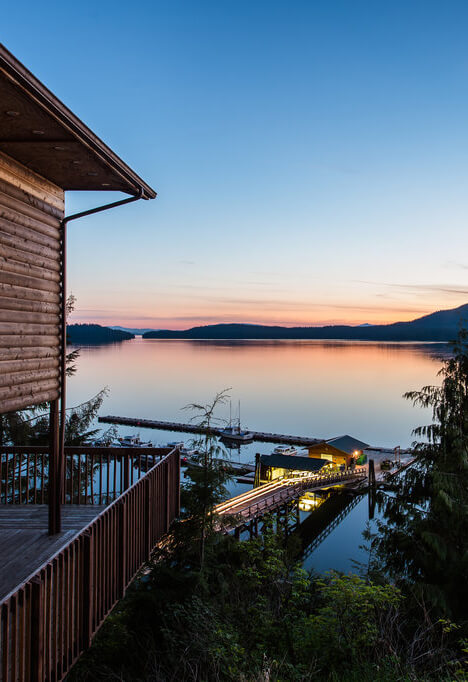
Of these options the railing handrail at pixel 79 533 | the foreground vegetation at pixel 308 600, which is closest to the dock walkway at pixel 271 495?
the foreground vegetation at pixel 308 600

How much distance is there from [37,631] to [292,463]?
32.7m

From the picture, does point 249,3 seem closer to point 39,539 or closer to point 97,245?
point 39,539

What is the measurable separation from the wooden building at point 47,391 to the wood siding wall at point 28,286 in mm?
12

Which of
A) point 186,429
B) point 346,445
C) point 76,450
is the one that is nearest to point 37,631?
point 76,450

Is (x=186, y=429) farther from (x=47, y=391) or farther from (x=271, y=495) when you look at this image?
(x=47, y=391)

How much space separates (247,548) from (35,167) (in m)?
11.1

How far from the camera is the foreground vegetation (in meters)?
6.30

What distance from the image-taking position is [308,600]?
33.1 feet

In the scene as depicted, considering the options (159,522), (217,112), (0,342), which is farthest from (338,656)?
(217,112)

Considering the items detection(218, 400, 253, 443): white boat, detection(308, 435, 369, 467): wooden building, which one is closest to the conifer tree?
detection(308, 435, 369, 467): wooden building

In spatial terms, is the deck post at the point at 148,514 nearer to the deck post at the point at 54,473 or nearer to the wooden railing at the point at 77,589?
the wooden railing at the point at 77,589

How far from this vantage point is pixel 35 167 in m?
4.87

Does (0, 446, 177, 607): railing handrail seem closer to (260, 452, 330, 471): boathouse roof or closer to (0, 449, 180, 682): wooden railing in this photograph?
(0, 449, 180, 682): wooden railing

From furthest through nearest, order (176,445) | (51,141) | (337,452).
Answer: (337,452) < (176,445) < (51,141)
